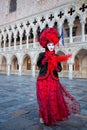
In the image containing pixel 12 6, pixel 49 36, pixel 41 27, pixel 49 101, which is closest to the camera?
pixel 49 101

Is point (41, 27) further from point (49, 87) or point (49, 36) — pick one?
point (49, 87)

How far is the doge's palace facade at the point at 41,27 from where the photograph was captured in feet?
67.8

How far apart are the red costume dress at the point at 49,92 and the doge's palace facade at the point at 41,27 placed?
54.0 feet

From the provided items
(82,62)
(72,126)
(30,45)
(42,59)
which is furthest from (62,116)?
(30,45)

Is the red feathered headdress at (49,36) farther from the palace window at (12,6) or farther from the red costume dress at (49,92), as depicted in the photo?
the palace window at (12,6)

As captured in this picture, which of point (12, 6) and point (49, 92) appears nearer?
point (49, 92)

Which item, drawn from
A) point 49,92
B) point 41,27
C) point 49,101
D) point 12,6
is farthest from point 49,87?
point 12,6

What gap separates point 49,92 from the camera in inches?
148

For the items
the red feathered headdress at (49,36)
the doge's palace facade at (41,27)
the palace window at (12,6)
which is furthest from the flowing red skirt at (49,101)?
the palace window at (12,6)

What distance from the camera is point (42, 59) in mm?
3906

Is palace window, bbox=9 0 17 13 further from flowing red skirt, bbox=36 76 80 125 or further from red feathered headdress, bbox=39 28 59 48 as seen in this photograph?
flowing red skirt, bbox=36 76 80 125

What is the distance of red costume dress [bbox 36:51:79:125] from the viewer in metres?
3.72

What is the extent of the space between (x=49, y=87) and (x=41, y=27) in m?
21.2

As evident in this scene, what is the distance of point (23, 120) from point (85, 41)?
16803 mm
